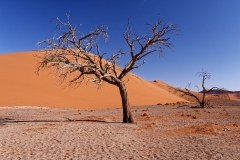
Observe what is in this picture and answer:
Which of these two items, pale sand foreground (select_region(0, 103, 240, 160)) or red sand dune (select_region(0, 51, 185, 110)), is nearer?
pale sand foreground (select_region(0, 103, 240, 160))

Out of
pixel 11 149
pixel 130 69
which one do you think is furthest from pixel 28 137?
pixel 130 69

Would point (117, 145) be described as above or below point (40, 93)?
below

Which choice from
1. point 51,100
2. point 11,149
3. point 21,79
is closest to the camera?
point 11,149

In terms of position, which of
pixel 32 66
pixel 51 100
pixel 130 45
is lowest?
pixel 51 100

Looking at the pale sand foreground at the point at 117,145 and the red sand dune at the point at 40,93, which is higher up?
the red sand dune at the point at 40,93

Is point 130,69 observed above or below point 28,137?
above

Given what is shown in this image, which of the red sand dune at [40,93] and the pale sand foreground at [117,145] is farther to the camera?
the red sand dune at [40,93]

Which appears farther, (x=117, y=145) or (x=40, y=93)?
(x=40, y=93)

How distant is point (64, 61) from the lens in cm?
1170

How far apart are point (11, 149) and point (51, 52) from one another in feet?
20.7

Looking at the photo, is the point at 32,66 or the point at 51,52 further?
the point at 32,66

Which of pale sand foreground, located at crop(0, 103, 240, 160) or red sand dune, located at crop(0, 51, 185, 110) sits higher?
red sand dune, located at crop(0, 51, 185, 110)

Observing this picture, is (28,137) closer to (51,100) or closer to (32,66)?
(51,100)

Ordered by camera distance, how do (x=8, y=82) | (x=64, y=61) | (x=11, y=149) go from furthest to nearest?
(x=8, y=82) < (x=64, y=61) < (x=11, y=149)
